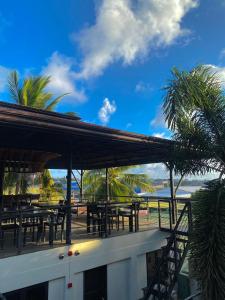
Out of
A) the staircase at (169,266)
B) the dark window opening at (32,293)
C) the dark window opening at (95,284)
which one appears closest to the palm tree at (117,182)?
the staircase at (169,266)

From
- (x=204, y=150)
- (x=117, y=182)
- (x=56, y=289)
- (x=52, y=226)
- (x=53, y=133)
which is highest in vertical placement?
(x=53, y=133)

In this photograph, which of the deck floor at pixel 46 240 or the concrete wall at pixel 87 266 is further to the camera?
the deck floor at pixel 46 240

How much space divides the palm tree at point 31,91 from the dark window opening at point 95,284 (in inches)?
451

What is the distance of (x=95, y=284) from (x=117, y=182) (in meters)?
11.3

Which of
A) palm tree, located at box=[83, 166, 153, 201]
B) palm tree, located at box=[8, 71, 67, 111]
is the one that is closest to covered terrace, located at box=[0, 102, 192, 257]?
palm tree, located at box=[8, 71, 67, 111]

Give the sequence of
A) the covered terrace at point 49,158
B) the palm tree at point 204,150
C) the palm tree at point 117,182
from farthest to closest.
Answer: the palm tree at point 117,182 < the covered terrace at point 49,158 < the palm tree at point 204,150

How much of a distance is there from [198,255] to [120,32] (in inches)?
453

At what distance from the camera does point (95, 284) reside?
7.65 m

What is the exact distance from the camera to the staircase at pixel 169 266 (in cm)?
717

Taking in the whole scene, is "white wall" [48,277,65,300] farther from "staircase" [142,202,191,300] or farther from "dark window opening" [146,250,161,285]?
"dark window opening" [146,250,161,285]

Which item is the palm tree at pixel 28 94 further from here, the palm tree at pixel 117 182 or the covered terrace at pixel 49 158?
the covered terrace at pixel 49 158

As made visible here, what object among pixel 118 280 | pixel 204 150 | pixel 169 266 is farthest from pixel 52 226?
pixel 204 150

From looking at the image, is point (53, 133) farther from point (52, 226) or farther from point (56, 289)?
point (56, 289)

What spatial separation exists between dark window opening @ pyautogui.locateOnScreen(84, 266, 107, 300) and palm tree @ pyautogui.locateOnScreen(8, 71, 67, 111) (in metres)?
11.5
